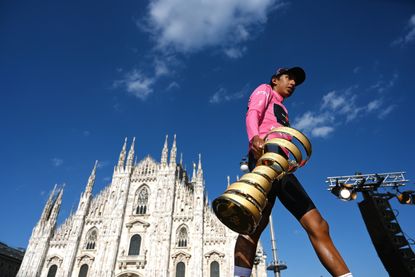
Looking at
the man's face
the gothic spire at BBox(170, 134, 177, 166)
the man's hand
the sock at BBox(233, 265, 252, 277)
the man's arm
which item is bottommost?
the sock at BBox(233, 265, 252, 277)

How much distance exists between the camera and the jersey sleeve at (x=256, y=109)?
256cm

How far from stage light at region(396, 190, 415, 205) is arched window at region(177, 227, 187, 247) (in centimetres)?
1777

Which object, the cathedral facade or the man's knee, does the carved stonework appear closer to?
the cathedral facade

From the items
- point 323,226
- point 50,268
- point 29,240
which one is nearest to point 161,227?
point 50,268

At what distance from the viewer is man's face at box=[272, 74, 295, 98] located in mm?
3061

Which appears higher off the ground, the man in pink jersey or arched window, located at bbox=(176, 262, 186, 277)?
arched window, located at bbox=(176, 262, 186, 277)

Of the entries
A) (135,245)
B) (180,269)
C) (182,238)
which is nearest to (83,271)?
(135,245)

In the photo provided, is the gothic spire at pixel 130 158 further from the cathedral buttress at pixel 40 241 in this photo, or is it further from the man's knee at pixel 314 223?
the man's knee at pixel 314 223

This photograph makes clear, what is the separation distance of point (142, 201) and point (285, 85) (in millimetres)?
25244

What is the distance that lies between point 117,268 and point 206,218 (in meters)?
8.60

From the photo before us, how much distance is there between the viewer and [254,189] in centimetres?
180

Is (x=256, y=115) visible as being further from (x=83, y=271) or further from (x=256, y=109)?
(x=83, y=271)

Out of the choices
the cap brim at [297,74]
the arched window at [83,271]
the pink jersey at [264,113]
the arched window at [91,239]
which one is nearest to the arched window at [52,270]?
the arched window at [83,271]

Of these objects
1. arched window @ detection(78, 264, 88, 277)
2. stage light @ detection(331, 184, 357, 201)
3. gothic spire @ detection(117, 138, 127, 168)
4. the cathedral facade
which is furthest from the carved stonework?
stage light @ detection(331, 184, 357, 201)
